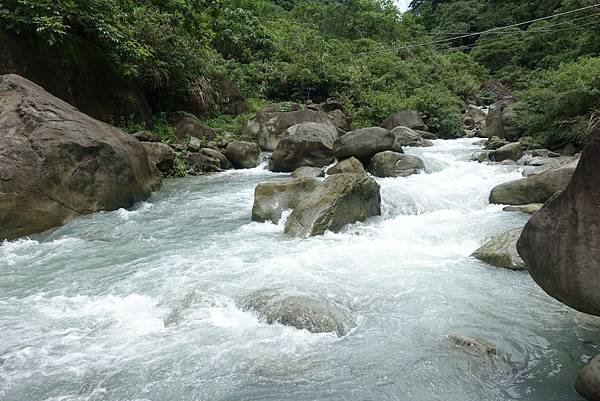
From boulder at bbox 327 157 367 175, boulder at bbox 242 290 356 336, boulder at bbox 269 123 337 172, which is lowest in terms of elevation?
boulder at bbox 242 290 356 336

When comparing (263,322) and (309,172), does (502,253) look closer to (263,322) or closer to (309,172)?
(263,322)

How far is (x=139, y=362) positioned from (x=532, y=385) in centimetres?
325

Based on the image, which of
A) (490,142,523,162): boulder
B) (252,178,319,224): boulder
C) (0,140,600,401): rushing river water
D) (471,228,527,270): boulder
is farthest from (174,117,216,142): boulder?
(471,228,527,270): boulder

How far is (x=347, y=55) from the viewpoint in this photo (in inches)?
1128

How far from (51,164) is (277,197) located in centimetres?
402

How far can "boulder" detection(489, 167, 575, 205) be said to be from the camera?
876cm

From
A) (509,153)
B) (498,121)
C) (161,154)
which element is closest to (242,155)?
(161,154)

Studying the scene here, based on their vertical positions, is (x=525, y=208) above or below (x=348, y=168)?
below

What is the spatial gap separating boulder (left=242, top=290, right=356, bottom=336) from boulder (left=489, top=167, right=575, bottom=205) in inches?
222

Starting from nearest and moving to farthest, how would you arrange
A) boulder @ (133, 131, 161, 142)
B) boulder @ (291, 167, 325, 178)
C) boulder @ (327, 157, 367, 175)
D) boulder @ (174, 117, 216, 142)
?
boulder @ (327, 157, 367, 175) < boulder @ (291, 167, 325, 178) < boulder @ (133, 131, 161, 142) < boulder @ (174, 117, 216, 142)

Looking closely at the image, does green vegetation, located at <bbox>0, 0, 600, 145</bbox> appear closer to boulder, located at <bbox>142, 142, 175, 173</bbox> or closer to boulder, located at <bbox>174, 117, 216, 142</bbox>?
boulder, located at <bbox>174, 117, 216, 142</bbox>

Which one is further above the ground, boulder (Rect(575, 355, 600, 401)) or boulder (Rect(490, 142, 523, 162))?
boulder (Rect(490, 142, 523, 162))

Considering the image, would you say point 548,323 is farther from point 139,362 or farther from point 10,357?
point 10,357

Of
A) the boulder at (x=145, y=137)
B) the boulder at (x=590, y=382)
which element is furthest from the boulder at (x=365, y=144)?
the boulder at (x=590, y=382)
